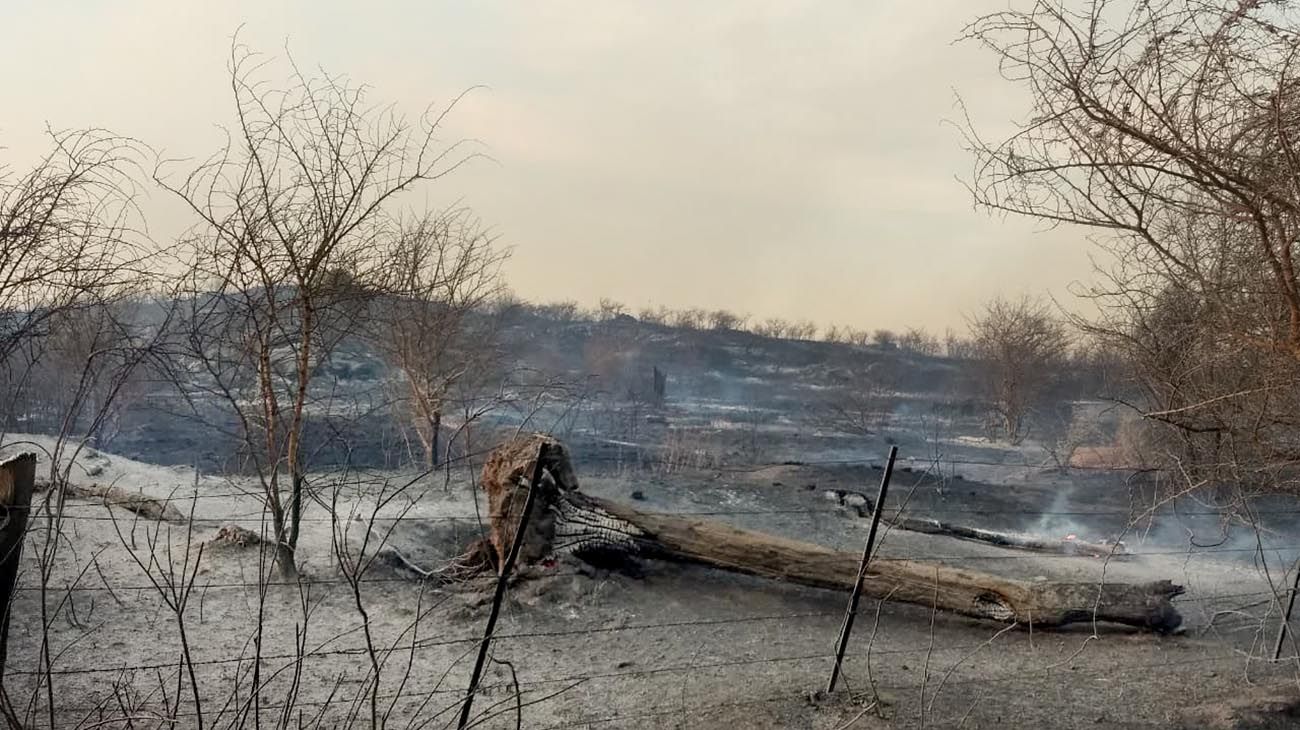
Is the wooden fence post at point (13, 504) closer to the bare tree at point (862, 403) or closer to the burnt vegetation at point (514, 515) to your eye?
→ the burnt vegetation at point (514, 515)

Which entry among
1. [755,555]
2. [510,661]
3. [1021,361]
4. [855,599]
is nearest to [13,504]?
[510,661]

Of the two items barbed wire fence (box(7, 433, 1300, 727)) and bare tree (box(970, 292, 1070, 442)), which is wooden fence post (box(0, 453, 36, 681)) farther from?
bare tree (box(970, 292, 1070, 442))

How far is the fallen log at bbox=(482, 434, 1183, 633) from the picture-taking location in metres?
6.23

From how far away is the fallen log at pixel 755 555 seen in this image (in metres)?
6.23

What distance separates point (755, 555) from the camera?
6.89m

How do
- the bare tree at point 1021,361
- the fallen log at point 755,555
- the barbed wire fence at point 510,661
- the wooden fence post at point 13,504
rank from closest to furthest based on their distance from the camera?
the wooden fence post at point 13,504 < the barbed wire fence at point 510,661 < the fallen log at point 755,555 < the bare tree at point 1021,361

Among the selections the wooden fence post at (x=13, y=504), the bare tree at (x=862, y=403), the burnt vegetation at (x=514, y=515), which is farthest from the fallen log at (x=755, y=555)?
the bare tree at (x=862, y=403)

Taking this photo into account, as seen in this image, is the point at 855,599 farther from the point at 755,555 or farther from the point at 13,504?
the point at 13,504

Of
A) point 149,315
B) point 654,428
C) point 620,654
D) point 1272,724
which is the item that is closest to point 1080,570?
point 1272,724

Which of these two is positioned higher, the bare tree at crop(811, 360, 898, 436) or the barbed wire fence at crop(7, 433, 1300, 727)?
the bare tree at crop(811, 360, 898, 436)

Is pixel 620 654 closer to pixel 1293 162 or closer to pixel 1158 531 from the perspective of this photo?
pixel 1293 162

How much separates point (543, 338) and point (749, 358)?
9119mm

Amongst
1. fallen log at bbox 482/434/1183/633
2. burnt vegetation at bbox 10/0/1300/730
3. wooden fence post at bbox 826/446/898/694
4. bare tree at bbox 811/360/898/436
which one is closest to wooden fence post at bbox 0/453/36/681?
Result: burnt vegetation at bbox 10/0/1300/730

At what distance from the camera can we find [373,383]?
19797 millimetres
